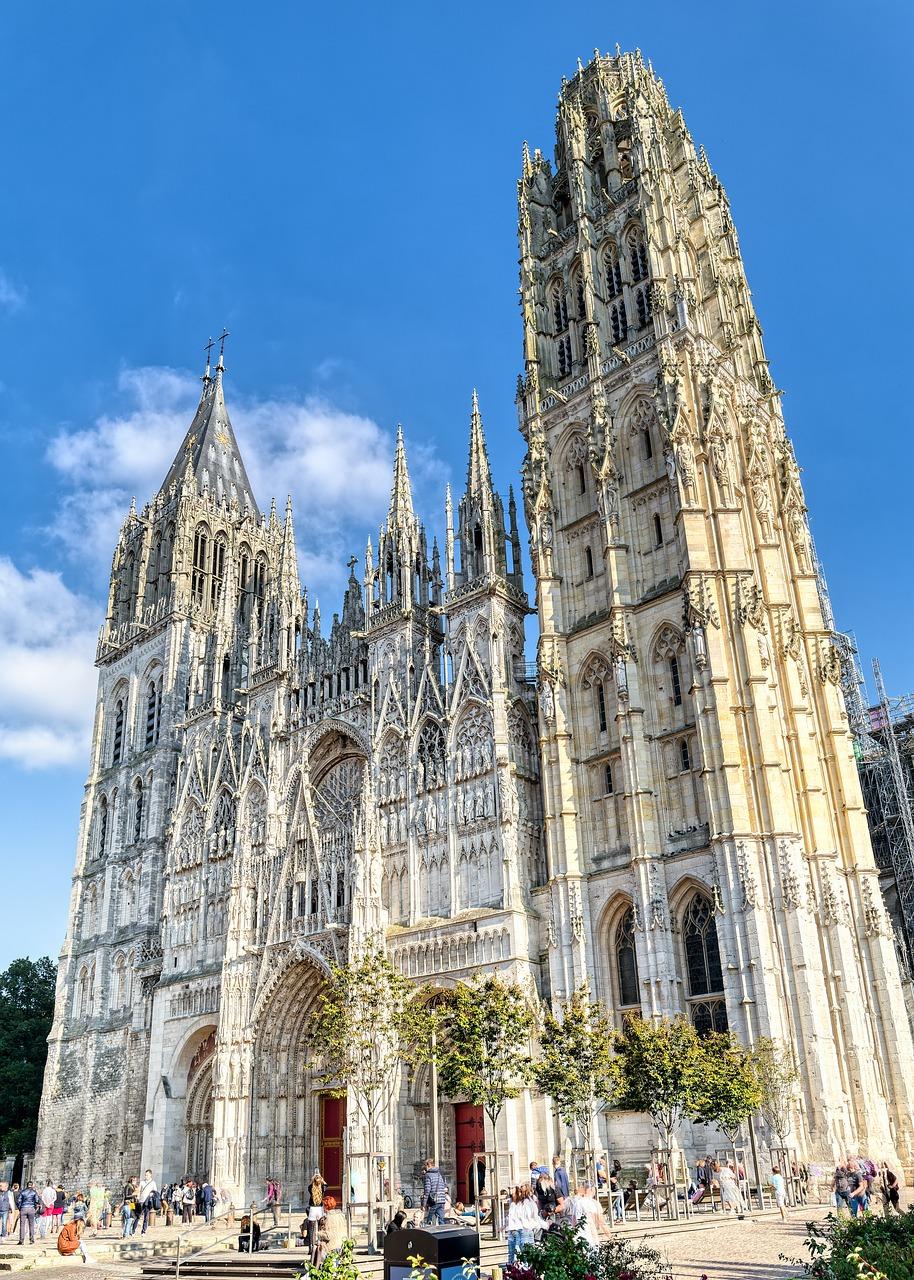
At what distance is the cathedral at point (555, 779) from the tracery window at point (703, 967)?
0.09m

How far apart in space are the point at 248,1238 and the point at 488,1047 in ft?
21.5

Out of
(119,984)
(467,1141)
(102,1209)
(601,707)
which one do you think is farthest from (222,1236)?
(119,984)

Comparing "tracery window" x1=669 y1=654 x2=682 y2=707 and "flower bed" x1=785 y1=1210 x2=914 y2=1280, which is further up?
"tracery window" x1=669 y1=654 x2=682 y2=707

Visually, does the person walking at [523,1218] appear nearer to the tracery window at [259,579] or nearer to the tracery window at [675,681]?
the tracery window at [675,681]

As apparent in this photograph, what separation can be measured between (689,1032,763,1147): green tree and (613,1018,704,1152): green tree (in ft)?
0.69

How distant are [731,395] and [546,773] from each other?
51.6 ft

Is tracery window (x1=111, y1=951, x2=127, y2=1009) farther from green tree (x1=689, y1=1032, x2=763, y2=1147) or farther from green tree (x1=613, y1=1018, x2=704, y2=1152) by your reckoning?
green tree (x1=689, y1=1032, x2=763, y2=1147)

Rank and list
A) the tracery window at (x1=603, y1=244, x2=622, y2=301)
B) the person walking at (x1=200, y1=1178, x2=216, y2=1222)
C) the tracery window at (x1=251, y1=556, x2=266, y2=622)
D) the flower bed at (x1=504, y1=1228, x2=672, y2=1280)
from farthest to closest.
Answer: the tracery window at (x1=251, y1=556, x2=266, y2=622), the tracery window at (x1=603, y1=244, x2=622, y2=301), the person walking at (x1=200, y1=1178, x2=216, y2=1222), the flower bed at (x1=504, y1=1228, x2=672, y2=1280)

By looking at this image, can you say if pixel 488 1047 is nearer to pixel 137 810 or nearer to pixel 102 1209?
pixel 102 1209

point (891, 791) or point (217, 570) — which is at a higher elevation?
point (217, 570)

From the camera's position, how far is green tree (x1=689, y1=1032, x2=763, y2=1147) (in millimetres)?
25641

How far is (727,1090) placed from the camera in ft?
84.2

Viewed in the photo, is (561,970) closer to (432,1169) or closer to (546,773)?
(546,773)

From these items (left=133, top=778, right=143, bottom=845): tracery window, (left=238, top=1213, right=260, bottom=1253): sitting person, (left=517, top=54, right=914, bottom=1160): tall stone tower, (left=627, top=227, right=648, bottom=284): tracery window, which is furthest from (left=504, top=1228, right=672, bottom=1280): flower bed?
(left=133, top=778, right=143, bottom=845): tracery window
